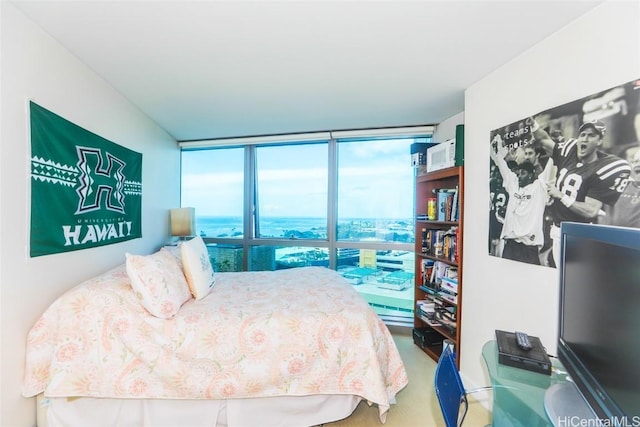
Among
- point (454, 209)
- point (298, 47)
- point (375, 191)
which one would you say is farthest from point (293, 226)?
point (298, 47)

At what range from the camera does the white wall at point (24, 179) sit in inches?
53.5

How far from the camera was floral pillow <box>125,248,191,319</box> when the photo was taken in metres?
1.58

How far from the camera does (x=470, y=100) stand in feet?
6.77

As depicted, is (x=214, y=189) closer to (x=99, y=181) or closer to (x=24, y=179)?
(x=99, y=181)

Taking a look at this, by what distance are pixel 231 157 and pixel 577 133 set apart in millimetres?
3507

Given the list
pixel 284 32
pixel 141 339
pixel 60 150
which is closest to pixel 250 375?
pixel 141 339

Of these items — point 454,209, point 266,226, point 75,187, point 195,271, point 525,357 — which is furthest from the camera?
point 266,226

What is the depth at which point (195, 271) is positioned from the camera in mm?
1938

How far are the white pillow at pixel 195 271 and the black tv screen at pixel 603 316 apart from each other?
2067 millimetres

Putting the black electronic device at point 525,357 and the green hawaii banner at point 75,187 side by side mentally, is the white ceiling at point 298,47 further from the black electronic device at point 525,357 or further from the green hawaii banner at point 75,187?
the black electronic device at point 525,357

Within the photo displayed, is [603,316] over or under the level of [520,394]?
over

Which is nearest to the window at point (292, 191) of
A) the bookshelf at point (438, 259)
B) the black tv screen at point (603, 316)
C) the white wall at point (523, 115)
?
the bookshelf at point (438, 259)

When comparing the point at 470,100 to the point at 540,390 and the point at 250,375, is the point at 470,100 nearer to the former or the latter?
the point at 540,390

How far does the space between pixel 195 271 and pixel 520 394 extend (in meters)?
2.01
